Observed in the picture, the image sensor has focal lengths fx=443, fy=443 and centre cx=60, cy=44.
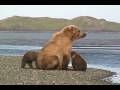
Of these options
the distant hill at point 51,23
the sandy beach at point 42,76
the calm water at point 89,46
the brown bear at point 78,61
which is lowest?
the sandy beach at point 42,76

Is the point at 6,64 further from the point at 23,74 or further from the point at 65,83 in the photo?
the point at 65,83

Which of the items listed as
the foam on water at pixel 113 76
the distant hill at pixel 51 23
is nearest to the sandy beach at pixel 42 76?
the foam on water at pixel 113 76

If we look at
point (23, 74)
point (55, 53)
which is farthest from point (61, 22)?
point (23, 74)

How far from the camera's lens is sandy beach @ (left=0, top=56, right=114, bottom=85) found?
4160mm

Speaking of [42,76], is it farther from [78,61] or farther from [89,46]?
[89,46]

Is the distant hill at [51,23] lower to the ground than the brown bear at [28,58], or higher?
higher

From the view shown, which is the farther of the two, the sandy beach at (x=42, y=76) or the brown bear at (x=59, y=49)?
the brown bear at (x=59, y=49)

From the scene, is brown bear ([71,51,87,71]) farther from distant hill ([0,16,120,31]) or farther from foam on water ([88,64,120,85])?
distant hill ([0,16,120,31])

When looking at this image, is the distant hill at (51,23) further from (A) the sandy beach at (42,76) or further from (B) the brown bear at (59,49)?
(A) the sandy beach at (42,76)

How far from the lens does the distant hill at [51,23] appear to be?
425 cm

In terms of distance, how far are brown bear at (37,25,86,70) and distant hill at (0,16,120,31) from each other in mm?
64

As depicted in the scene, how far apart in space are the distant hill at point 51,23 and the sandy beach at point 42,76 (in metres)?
0.32

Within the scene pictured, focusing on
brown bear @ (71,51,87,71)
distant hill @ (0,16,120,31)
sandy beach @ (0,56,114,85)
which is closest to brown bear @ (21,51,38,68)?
sandy beach @ (0,56,114,85)

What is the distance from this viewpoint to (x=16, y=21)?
14.1ft
